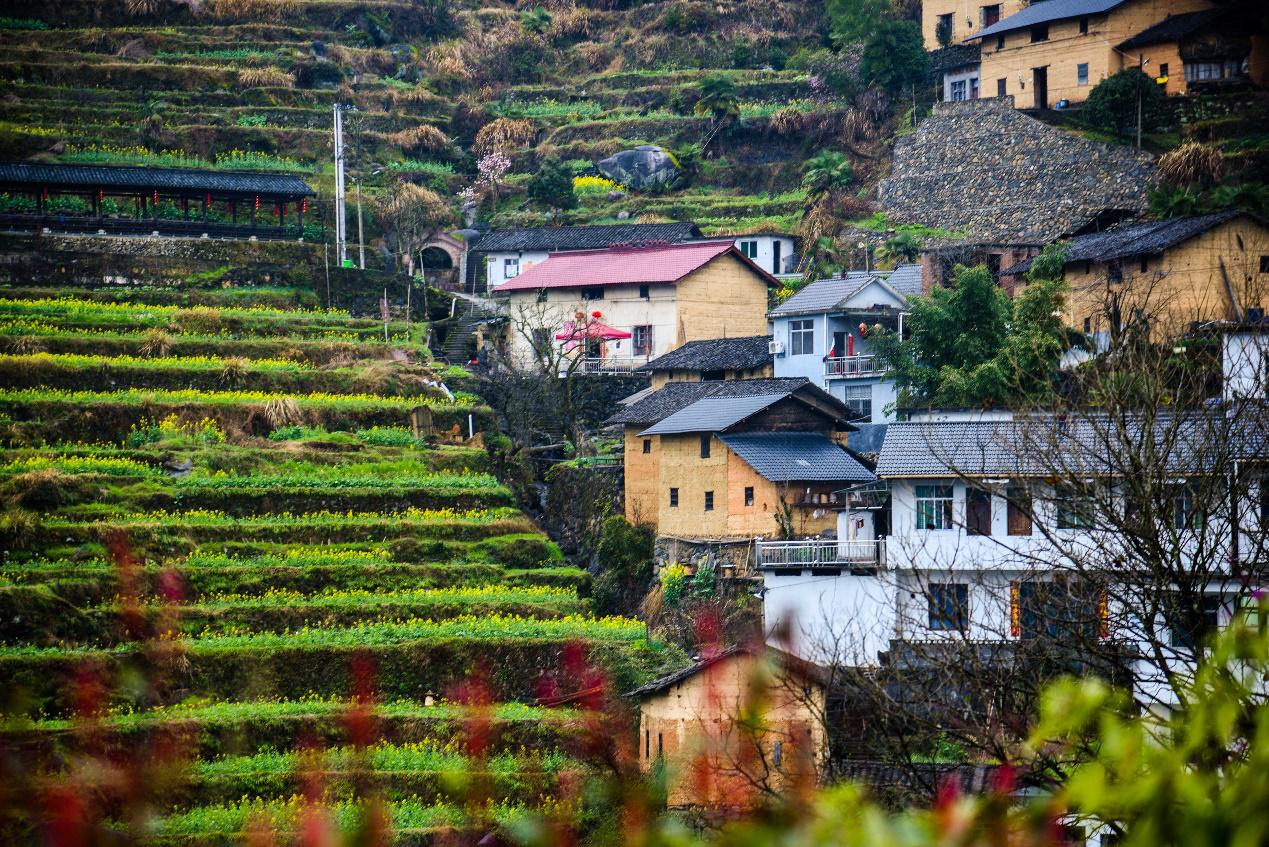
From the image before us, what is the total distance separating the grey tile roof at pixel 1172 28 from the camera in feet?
174

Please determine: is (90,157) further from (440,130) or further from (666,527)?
(666,527)

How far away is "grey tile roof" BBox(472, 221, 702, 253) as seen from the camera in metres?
54.2

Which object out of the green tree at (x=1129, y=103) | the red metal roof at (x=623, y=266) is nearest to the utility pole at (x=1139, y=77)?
the green tree at (x=1129, y=103)

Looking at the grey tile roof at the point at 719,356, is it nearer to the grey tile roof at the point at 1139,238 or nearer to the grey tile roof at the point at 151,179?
the grey tile roof at the point at 1139,238

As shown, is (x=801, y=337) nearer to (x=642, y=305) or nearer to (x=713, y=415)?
(x=713, y=415)

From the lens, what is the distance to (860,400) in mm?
43469

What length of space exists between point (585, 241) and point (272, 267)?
1044 centimetres

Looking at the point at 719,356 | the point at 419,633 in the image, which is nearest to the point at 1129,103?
the point at 719,356

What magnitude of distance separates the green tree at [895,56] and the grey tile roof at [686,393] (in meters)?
22.2

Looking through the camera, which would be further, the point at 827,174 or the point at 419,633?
the point at 827,174

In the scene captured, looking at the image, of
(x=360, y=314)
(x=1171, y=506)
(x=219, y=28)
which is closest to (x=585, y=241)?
(x=360, y=314)

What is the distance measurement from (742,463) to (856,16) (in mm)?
30183

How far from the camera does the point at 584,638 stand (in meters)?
33.3

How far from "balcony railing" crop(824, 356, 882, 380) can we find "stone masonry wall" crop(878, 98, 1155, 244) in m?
7.46
